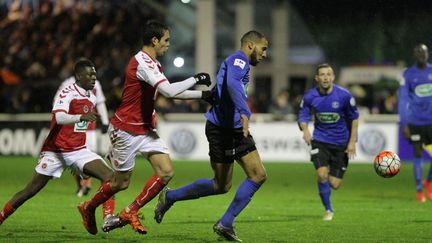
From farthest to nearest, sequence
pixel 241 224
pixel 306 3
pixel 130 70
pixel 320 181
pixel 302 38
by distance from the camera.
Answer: pixel 302 38 < pixel 306 3 < pixel 320 181 < pixel 241 224 < pixel 130 70

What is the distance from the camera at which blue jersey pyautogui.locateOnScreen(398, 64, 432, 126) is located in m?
15.4

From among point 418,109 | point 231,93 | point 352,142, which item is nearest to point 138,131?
point 231,93

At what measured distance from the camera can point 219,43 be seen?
Answer: 123 feet

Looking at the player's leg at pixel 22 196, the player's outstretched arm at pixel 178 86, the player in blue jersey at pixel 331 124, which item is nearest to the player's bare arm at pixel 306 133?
the player in blue jersey at pixel 331 124

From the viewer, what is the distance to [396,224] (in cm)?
1164

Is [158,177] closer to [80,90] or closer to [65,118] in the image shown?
[65,118]

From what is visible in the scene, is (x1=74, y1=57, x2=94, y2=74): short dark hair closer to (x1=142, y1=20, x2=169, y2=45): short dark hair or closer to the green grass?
(x1=142, y1=20, x2=169, y2=45): short dark hair

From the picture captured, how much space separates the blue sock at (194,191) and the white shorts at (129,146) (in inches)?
23.1

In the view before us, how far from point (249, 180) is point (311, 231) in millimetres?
1364

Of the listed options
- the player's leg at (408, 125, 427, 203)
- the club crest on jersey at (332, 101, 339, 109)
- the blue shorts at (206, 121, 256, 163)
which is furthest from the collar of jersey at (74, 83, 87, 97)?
the player's leg at (408, 125, 427, 203)

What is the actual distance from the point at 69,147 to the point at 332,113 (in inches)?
154

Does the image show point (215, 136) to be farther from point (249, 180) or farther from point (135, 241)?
point (135, 241)

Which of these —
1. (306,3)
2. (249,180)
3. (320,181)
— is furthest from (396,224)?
(306,3)

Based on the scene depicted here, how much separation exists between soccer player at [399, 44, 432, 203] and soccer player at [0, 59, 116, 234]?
6.16 meters
